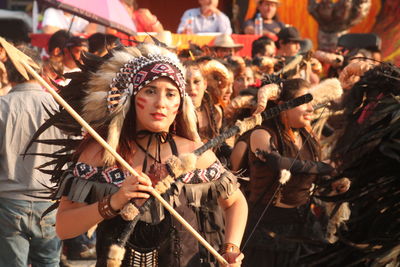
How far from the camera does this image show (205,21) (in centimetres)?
1371

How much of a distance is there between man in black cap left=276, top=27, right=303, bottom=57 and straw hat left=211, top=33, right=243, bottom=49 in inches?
25.6

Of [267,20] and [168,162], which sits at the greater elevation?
[168,162]

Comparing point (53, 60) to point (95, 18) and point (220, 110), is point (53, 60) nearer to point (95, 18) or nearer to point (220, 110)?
point (95, 18)

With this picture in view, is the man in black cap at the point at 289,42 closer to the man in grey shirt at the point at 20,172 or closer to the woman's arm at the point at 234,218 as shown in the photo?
the man in grey shirt at the point at 20,172

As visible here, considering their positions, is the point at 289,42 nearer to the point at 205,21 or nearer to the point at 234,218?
the point at 205,21

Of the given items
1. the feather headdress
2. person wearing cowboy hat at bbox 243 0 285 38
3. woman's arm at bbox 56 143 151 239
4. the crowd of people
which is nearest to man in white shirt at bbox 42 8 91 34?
the crowd of people

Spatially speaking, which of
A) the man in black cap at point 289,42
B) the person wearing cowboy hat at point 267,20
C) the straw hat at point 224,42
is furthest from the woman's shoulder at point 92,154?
the person wearing cowboy hat at point 267,20

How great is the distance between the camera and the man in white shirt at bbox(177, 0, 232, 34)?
1359 centimetres

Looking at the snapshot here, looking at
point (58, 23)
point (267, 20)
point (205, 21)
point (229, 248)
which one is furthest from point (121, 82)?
point (267, 20)

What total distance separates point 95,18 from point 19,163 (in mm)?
2840

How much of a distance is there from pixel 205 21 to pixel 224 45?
169 centimetres

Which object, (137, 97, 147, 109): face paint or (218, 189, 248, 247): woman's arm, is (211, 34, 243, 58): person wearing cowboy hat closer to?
(218, 189, 248, 247): woman's arm

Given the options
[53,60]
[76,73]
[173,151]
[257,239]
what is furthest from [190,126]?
[53,60]

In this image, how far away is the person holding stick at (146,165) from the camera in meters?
4.57
